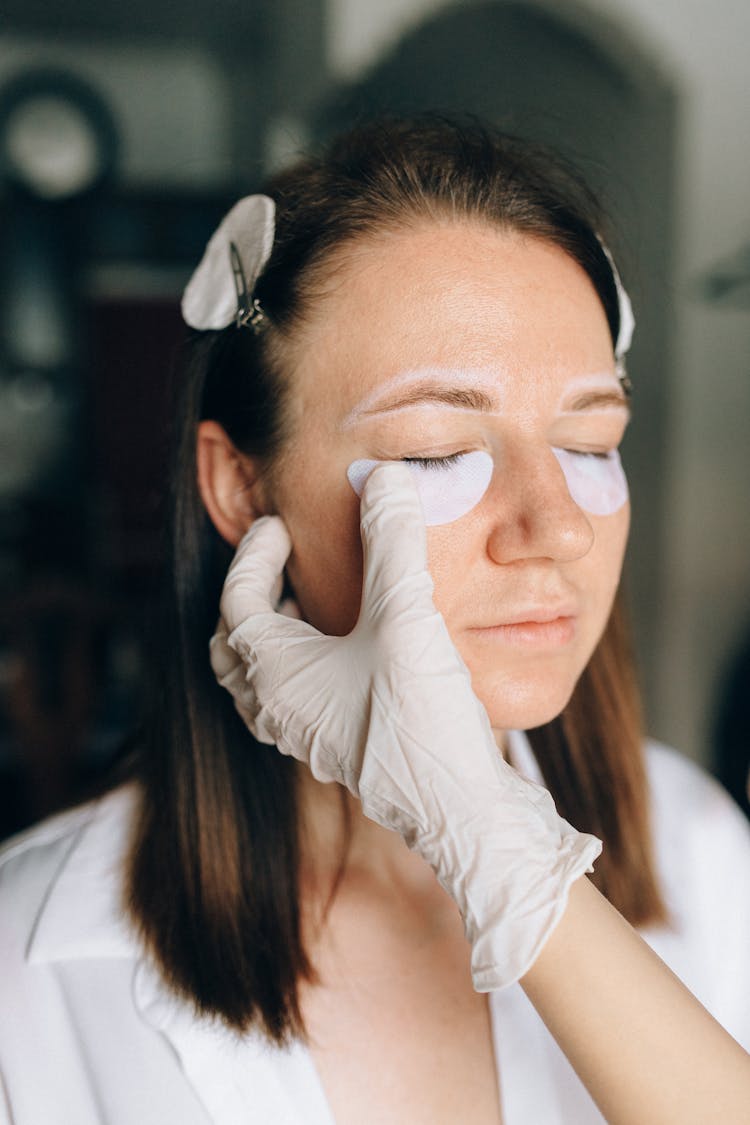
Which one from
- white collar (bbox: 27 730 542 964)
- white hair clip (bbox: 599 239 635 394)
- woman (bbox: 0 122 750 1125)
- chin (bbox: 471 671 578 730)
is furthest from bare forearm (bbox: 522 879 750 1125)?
white hair clip (bbox: 599 239 635 394)

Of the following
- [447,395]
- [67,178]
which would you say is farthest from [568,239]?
[67,178]

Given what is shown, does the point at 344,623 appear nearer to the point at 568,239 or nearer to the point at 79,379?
the point at 568,239

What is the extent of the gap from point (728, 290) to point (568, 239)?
6.72 feet

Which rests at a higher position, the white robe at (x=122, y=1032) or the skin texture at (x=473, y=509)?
the skin texture at (x=473, y=509)

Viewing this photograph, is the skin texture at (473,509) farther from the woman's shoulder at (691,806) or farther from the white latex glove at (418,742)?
the woman's shoulder at (691,806)

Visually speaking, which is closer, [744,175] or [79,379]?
[744,175]

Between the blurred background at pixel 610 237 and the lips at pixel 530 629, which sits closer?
the lips at pixel 530 629

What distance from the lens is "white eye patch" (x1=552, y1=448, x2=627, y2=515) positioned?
100 centimetres

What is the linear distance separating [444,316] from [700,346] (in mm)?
2269

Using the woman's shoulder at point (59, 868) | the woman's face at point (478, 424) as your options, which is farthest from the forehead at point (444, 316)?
the woman's shoulder at point (59, 868)

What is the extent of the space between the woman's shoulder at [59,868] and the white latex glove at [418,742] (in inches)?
12.5

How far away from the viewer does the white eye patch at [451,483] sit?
929mm

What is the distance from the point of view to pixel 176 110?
6.25 m

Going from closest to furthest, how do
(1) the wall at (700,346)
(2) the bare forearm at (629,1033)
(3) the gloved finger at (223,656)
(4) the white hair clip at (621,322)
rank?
(2) the bare forearm at (629,1033), (3) the gloved finger at (223,656), (4) the white hair clip at (621,322), (1) the wall at (700,346)
